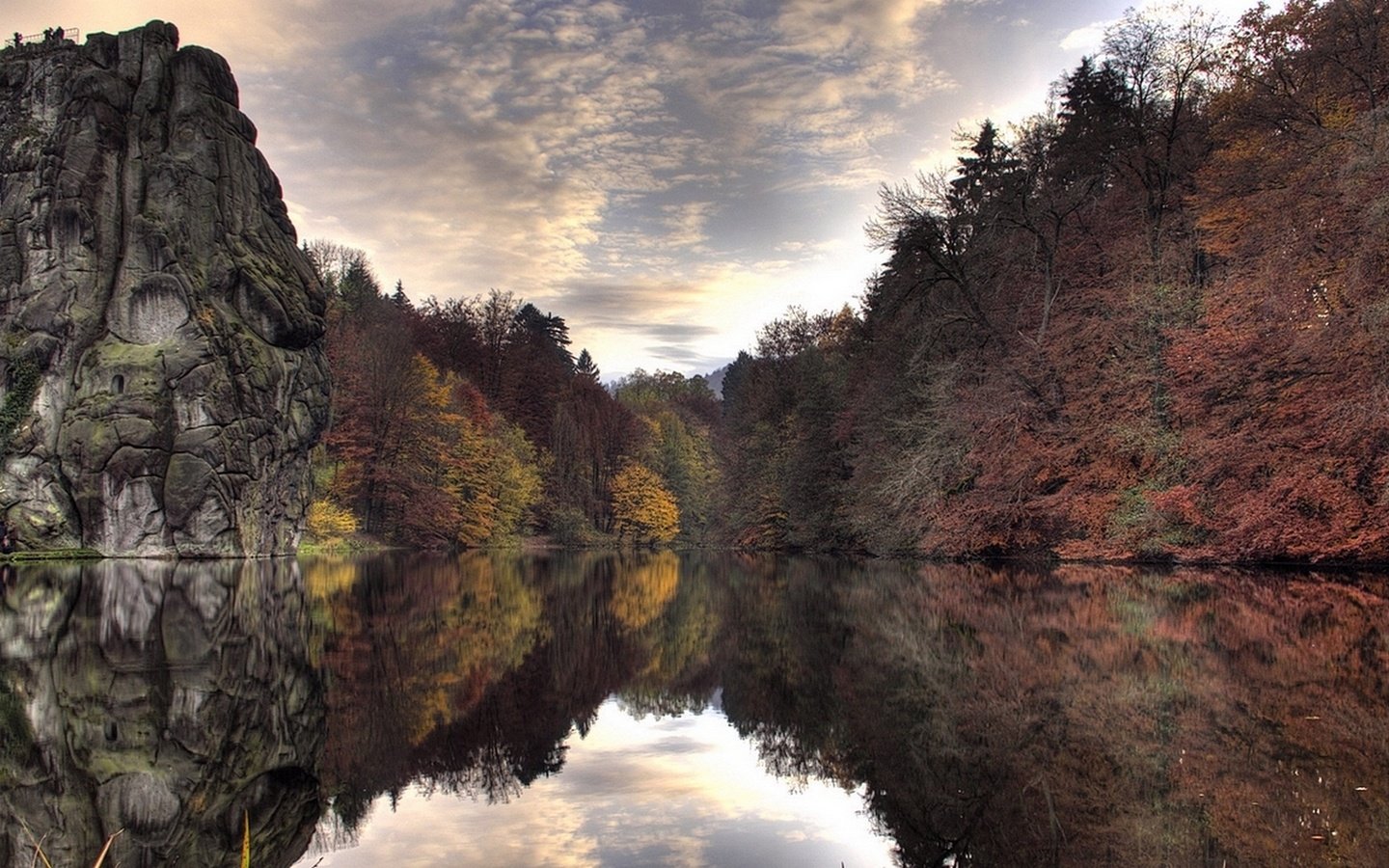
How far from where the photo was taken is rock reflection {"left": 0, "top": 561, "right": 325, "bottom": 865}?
486cm

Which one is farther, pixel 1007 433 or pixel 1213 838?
pixel 1007 433

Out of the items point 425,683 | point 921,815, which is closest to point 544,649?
point 425,683

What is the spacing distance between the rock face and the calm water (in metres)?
24.6

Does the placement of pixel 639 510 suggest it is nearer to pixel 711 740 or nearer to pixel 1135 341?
pixel 1135 341

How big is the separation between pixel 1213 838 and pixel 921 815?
4.96ft

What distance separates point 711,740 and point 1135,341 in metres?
24.0

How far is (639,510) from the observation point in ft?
246

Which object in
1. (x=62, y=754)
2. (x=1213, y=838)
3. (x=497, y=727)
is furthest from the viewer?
(x=497, y=727)

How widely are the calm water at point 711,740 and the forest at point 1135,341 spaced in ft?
29.9

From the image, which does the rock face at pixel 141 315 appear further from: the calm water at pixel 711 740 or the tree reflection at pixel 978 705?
the calm water at pixel 711 740

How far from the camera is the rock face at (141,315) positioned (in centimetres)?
3591

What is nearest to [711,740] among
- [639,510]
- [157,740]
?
[157,740]

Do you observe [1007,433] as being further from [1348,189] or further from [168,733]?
[168,733]

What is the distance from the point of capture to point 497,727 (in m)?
7.72
